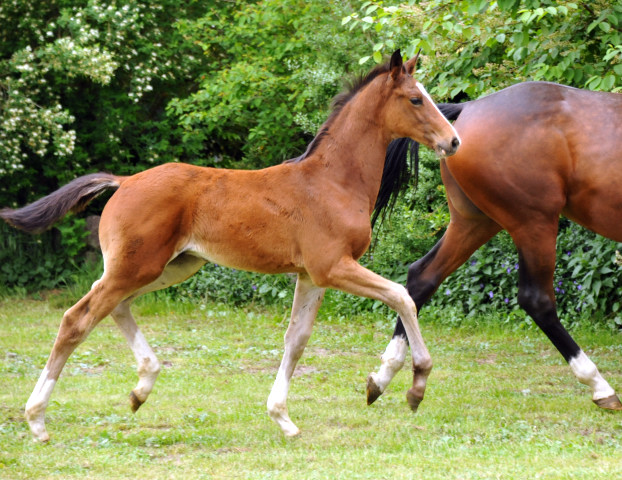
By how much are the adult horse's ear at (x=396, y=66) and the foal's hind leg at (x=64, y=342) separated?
6.67ft

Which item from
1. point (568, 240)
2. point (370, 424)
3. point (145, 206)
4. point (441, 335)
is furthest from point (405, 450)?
point (568, 240)

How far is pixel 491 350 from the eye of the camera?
8430mm

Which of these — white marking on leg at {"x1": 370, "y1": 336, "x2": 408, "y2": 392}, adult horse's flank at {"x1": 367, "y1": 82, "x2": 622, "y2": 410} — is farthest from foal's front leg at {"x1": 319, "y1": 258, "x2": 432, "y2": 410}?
adult horse's flank at {"x1": 367, "y1": 82, "x2": 622, "y2": 410}

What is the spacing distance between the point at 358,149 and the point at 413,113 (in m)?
0.38

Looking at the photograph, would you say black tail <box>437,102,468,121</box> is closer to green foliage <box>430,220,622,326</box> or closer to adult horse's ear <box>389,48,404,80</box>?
adult horse's ear <box>389,48,404,80</box>

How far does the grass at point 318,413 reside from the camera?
4340 mm

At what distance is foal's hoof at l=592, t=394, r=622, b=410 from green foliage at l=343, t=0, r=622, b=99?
7.47 ft

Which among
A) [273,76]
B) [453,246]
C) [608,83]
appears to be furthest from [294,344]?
[273,76]

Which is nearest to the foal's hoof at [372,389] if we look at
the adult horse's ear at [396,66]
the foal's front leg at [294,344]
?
the foal's front leg at [294,344]

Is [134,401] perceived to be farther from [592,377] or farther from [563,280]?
[563,280]

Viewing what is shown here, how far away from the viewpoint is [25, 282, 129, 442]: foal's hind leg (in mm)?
4789

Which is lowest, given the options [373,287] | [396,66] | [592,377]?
[592,377]

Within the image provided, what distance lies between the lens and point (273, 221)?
4.90 m

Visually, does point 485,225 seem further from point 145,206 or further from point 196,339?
point 196,339
